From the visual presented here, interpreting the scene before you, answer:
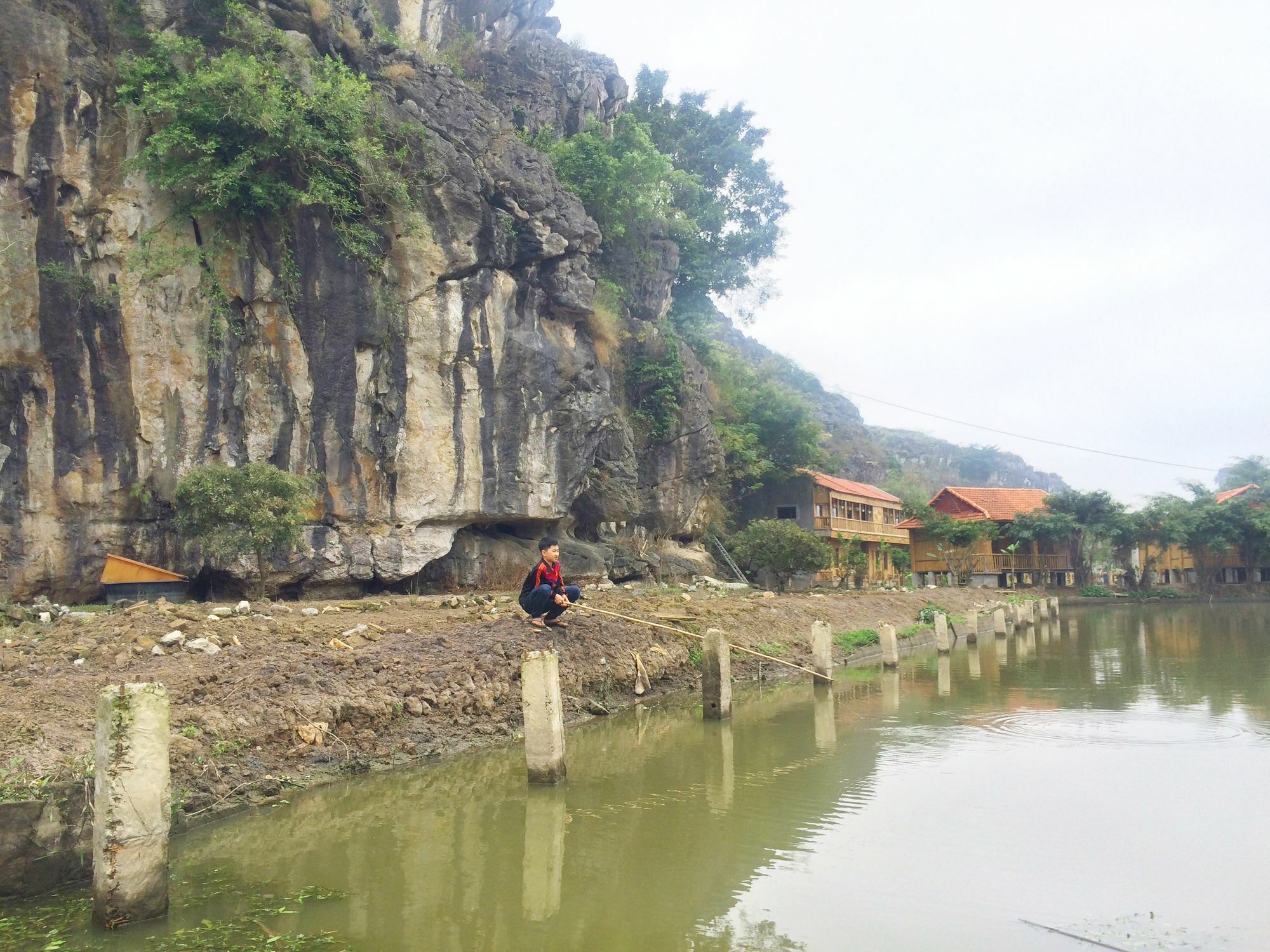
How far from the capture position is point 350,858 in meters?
7.55

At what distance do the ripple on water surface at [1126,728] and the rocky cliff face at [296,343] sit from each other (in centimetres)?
1616

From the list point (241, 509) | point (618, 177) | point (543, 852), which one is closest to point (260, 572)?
point (241, 509)

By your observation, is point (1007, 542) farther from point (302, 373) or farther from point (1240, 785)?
point (1240, 785)

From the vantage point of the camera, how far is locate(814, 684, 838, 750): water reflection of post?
40.2ft

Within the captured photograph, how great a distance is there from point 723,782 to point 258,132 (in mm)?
20078

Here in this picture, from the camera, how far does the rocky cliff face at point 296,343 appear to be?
2088 centimetres

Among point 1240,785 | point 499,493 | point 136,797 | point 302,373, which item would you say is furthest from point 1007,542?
point 136,797

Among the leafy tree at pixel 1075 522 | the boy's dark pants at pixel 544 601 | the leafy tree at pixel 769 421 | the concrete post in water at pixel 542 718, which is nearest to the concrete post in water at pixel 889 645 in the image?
the boy's dark pants at pixel 544 601

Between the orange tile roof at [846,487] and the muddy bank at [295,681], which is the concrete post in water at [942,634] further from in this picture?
the orange tile roof at [846,487]

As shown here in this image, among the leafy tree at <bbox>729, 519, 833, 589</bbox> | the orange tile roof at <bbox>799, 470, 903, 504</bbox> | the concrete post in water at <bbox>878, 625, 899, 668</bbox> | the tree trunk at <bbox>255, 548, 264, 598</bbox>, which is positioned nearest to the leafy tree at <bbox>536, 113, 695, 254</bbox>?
the leafy tree at <bbox>729, 519, 833, 589</bbox>

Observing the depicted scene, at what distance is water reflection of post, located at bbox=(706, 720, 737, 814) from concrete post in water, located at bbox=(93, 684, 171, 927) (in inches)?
196

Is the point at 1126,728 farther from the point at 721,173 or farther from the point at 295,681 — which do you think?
Result: the point at 721,173

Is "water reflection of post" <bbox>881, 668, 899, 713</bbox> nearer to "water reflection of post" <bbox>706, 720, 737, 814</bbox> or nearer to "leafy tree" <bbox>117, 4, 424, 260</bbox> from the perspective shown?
"water reflection of post" <bbox>706, 720, 737, 814</bbox>

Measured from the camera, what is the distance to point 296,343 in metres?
23.7
